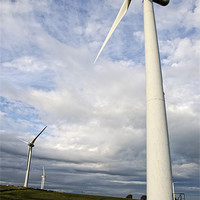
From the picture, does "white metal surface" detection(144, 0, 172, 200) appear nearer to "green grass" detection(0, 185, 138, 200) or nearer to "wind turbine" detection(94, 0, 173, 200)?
"wind turbine" detection(94, 0, 173, 200)

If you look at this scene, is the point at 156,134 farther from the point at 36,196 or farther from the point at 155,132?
the point at 36,196

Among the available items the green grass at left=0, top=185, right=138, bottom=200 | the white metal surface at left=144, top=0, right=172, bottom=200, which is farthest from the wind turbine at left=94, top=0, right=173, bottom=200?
the green grass at left=0, top=185, right=138, bottom=200

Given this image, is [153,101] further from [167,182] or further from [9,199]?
[9,199]

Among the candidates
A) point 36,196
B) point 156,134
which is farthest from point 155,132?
point 36,196

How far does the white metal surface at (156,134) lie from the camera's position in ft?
36.9

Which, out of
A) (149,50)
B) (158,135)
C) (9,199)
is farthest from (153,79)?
(9,199)

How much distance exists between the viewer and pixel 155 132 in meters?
12.3

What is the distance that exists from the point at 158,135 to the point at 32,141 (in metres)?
112

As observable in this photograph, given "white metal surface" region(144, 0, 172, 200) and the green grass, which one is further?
the green grass

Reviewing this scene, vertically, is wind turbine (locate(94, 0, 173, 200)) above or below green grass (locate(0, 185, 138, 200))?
above

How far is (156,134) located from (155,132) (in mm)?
141

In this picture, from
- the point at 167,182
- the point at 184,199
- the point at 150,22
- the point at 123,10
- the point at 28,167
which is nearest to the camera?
the point at 167,182

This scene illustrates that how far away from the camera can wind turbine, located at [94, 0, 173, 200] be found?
11.2 meters

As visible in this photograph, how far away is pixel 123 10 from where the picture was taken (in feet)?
76.7
